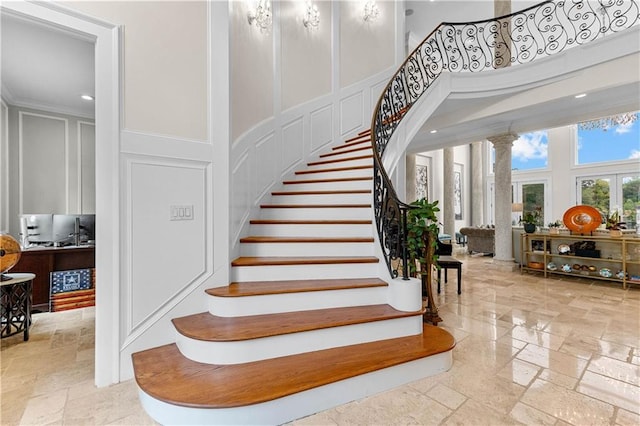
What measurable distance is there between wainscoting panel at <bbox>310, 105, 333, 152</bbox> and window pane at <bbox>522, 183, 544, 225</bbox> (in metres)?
9.40

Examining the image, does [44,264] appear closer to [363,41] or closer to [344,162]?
[344,162]

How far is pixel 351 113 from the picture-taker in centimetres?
536

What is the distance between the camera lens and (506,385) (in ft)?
6.55

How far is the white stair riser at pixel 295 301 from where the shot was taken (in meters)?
2.22

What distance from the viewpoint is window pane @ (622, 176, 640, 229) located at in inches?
334

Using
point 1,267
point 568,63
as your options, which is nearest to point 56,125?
point 1,267

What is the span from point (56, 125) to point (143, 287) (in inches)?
174

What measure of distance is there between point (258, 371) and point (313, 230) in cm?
158

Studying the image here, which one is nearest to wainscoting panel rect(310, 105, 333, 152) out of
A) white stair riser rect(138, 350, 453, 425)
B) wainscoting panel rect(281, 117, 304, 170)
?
wainscoting panel rect(281, 117, 304, 170)

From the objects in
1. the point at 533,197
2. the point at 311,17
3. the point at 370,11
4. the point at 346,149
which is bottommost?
the point at 533,197

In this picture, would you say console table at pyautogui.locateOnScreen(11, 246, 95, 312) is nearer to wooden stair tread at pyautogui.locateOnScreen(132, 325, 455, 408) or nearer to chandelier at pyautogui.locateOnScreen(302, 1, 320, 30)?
wooden stair tread at pyautogui.locateOnScreen(132, 325, 455, 408)

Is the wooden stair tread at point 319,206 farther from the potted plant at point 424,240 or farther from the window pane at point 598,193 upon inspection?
the window pane at point 598,193

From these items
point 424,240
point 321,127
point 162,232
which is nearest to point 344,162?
point 321,127

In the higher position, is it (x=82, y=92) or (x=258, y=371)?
(x=82, y=92)
